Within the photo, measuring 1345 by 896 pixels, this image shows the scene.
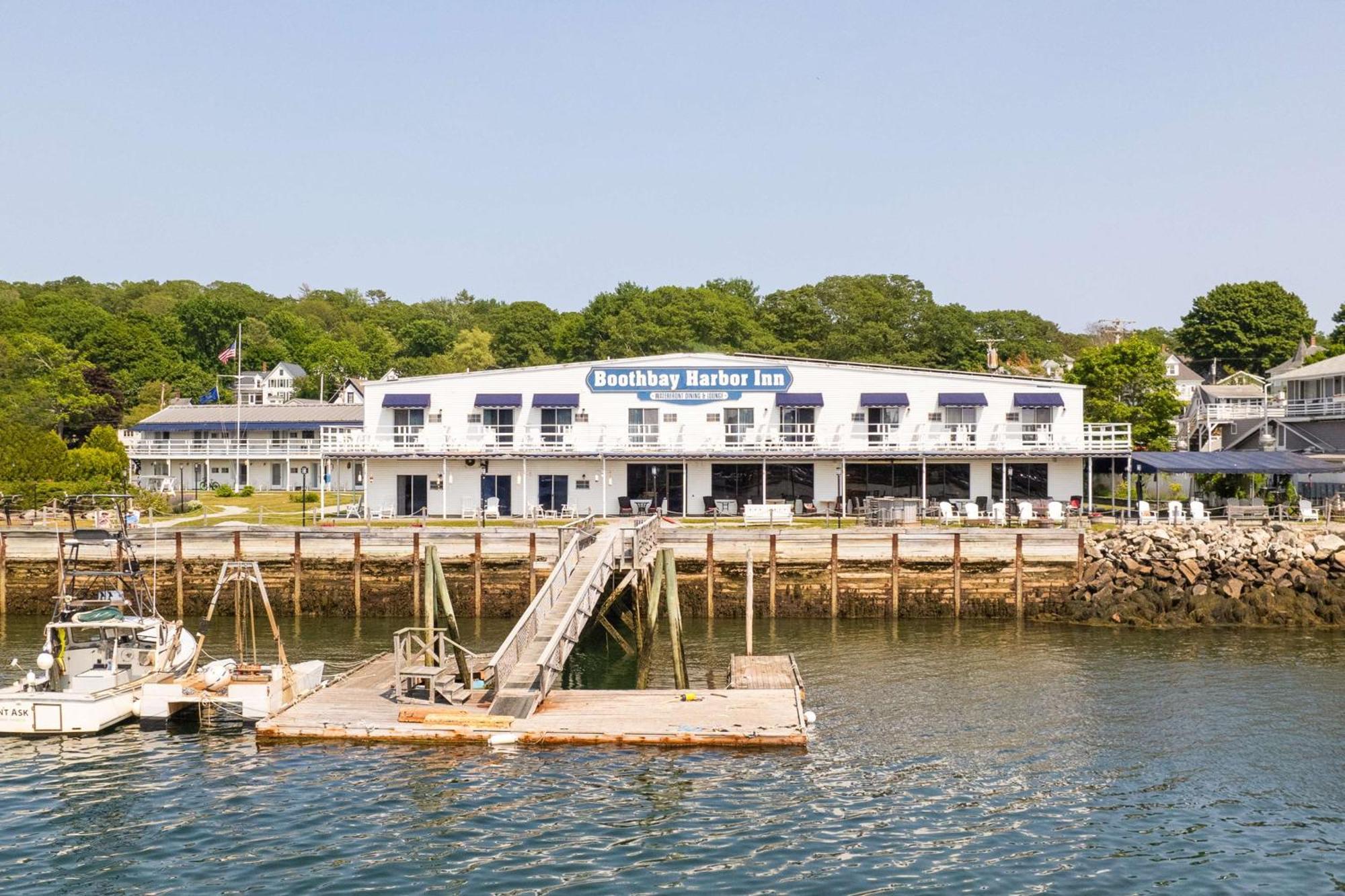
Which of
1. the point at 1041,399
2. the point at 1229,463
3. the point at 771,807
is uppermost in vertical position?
the point at 1041,399

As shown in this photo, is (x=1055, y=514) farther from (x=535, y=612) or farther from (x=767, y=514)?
(x=535, y=612)

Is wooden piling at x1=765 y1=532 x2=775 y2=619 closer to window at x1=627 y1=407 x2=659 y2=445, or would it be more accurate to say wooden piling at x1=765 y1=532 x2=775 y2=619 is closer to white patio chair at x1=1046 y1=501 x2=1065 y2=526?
white patio chair at x1=1046 y1=501 x2=1065 y2=526

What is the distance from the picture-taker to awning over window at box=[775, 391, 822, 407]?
2136 inches

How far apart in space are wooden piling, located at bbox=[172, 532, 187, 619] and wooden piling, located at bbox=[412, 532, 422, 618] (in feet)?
26.0

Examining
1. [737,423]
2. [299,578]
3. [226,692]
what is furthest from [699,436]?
[226,692]

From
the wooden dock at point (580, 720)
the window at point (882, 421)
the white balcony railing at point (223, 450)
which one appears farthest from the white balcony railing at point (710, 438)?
the wooden dock at point (580, 720)

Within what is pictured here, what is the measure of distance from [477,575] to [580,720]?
18.0m

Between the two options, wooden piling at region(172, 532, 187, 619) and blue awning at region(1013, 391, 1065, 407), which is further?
blue awning at region(1013, 391, 1065, 407)

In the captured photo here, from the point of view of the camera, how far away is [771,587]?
41.1 meters

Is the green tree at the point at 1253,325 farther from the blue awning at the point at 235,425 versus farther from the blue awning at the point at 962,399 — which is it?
the blue awning at the point at 235,425

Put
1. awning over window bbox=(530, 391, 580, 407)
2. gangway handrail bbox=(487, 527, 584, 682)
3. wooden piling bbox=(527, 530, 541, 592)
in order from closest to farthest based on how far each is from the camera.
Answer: gangway handrail bbox=(487, 527, 584, 682) → wooden piling bbox=(527, 530, 541, 592) → awning over window bbox=(530, 391, 580, 407)

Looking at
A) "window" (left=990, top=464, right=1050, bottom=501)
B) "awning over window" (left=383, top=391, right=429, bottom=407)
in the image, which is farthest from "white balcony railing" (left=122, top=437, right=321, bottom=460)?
"window" (left=990, top=464, right=1050, bottom=501)

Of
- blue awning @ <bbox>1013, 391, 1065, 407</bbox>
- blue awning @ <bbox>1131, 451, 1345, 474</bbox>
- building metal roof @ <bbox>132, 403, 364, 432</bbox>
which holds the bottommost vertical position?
blue awning @ <bbox>1131, 451, 1345, 474</bbox>

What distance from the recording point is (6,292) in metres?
135
